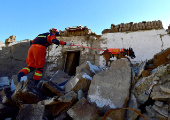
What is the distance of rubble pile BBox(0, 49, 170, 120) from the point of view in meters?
2.03

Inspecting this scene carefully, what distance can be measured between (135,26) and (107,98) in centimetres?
423

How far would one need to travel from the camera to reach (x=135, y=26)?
5645mm

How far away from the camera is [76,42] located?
614 cm

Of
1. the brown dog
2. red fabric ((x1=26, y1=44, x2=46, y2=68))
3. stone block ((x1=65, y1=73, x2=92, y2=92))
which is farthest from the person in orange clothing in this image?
the brown dog

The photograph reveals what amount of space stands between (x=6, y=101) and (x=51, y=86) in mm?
812

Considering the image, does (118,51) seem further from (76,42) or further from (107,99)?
(107,99)

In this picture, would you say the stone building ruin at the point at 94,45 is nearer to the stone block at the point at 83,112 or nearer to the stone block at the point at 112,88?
the stone block at the point at 112,88

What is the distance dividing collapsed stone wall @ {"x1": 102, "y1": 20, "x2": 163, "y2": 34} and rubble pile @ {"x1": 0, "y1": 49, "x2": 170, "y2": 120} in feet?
10.8

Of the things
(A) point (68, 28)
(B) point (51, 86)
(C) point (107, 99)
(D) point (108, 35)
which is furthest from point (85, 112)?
(A) point (68, 28)

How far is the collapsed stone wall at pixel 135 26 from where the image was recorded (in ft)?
17.9

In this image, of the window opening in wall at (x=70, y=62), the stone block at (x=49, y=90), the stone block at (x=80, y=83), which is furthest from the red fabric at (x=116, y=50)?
the stone block at (x=49, y=90)

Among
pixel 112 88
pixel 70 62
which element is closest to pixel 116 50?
pixel 70 62

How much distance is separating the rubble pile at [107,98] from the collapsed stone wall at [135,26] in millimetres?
3290

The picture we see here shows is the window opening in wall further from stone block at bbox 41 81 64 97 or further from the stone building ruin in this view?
stone block at bbox 41 81 64 97
